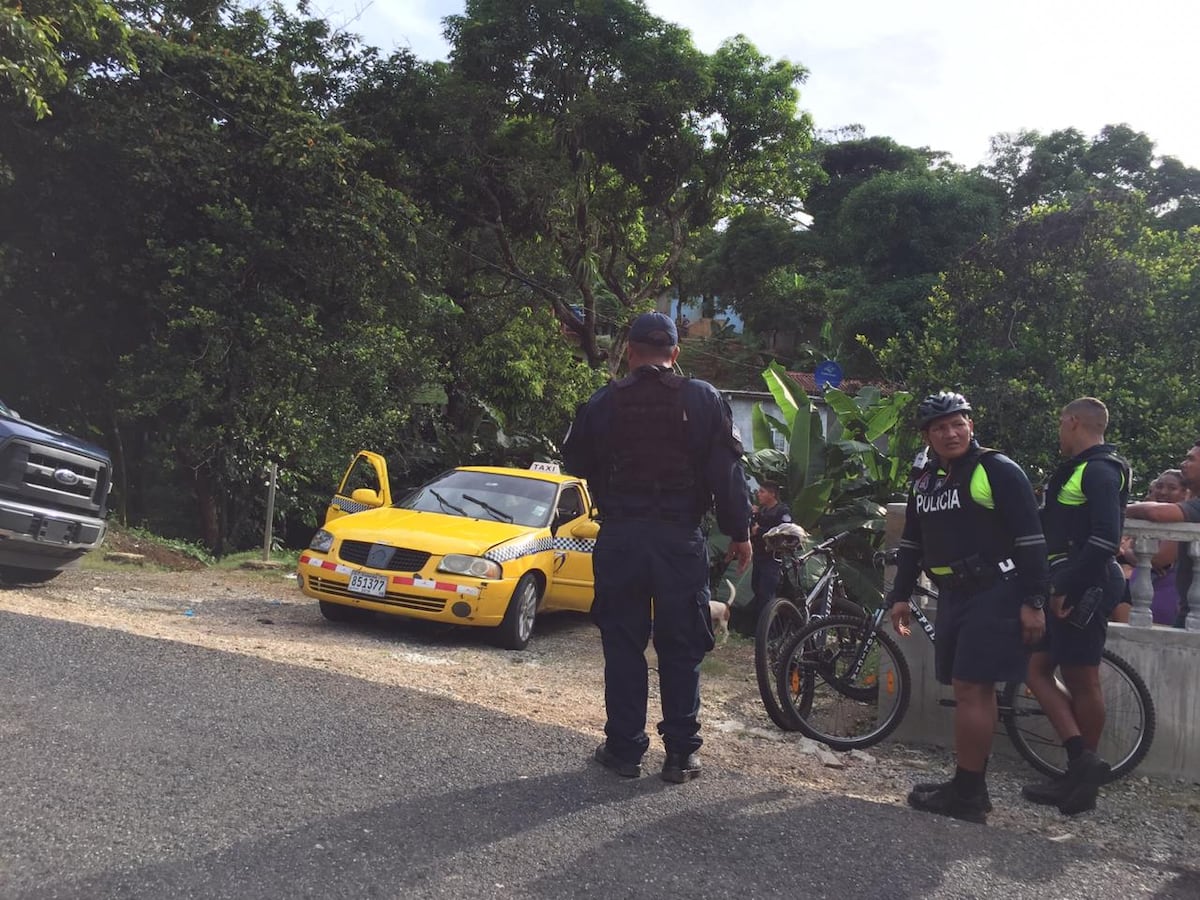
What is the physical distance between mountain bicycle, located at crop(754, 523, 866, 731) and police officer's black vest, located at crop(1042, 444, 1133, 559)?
1486 millimetres

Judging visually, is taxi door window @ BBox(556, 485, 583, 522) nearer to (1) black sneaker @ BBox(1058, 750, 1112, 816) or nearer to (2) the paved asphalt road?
(2) the paved asphalt road

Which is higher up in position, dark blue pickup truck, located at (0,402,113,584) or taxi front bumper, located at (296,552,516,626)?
dark blue pickup truck, located at (0,402,113,584)

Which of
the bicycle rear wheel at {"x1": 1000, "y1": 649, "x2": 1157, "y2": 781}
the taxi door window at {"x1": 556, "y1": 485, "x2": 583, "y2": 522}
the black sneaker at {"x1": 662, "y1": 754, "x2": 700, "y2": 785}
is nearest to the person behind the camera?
the black sneaker at {"x1": 662, "y1": 754, "x2": 700, "y2": 785}

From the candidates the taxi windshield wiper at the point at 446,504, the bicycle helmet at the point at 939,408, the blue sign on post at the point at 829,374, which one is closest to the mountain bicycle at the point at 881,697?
the bicycle helmet at the point at 939,408

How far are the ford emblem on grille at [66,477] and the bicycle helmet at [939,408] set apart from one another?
639 cm

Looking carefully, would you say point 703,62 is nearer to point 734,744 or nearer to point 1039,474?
point 1039,474

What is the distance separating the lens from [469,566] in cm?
792

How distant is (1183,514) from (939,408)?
6.21 feet

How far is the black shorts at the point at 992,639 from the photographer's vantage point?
14.0ft

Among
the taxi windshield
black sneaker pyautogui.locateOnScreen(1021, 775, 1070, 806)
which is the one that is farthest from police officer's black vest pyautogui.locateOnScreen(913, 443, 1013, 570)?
the taxi windshield

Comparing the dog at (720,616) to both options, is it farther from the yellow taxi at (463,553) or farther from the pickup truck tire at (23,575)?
the pickup truck tire at (23,575)

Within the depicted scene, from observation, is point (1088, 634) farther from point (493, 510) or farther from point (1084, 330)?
point (1084, 330)

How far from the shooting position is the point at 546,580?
28.7 feet

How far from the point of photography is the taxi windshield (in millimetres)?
9000
